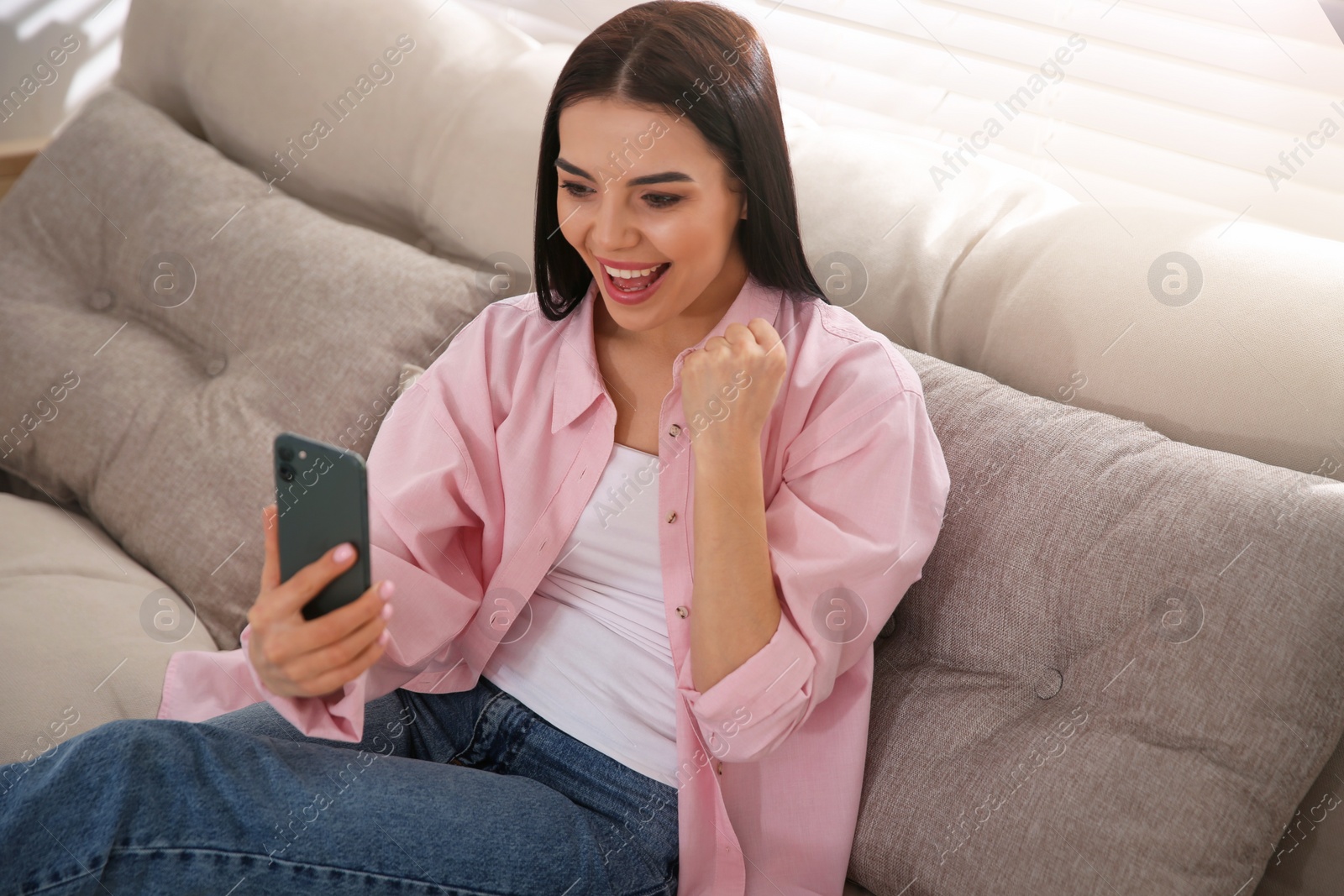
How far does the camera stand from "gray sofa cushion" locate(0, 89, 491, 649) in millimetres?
1460

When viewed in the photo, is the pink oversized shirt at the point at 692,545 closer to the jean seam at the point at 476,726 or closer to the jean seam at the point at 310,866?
the jean seam at the point at 476,726

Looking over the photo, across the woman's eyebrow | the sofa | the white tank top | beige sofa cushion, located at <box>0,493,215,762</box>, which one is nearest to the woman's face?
the woman's eyebrow

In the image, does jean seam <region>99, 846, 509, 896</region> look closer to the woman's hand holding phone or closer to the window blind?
the woman's hand holding phone

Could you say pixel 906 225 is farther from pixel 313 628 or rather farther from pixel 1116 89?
pixel 313 628

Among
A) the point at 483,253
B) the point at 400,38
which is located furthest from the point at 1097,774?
the point at 400,38

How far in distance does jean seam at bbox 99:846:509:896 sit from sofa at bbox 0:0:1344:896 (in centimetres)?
14

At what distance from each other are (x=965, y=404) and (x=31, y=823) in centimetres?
95

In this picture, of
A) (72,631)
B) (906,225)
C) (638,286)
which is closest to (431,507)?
(638,286)

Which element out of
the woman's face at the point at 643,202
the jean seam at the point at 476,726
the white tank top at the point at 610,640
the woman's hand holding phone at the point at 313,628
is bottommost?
the jean seam at the point at 476,726

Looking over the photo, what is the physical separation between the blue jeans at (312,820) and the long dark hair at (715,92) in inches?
22.0

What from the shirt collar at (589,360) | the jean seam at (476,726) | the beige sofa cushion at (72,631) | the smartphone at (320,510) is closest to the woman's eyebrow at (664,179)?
the shirt collar at (589,360)

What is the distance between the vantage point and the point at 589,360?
1159 mm

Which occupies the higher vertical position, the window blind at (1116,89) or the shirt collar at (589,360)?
the window blind at (1116,89)

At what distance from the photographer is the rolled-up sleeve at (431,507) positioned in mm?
1099
